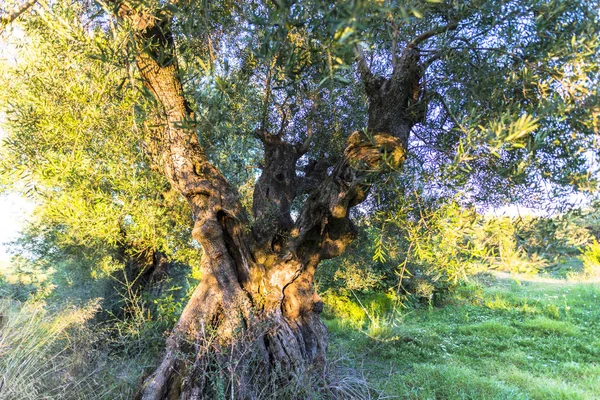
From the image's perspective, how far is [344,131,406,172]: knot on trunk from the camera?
367 cm

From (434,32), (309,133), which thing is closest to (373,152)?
(434,32)

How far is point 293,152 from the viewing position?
18.7ft

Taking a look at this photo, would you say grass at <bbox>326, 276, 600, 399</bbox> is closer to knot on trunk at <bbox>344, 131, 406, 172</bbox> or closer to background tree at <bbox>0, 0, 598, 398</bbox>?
background tree at <bbox>0, 0, 598, 398</bbox>

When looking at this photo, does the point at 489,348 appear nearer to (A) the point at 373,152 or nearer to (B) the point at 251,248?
(B) the point at 251,248

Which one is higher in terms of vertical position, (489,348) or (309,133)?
(309,133)

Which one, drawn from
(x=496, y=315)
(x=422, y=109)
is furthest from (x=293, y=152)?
(x=496, y=315)

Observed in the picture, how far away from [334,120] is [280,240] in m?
2.31

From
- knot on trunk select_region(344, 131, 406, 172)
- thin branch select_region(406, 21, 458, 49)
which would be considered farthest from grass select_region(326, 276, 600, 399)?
thin branch select_region(406, 21, 458, 49)

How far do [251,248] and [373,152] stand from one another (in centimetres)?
199

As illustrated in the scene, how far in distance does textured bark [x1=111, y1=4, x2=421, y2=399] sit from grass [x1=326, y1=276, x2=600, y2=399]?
1346mm

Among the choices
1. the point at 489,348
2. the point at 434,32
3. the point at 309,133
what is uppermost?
the point at 434,32

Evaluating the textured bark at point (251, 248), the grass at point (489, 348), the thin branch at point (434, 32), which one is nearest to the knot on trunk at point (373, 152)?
the textured bark at point (251, 248)

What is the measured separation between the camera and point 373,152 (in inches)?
150

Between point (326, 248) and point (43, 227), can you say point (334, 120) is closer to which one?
point (326, 248)
